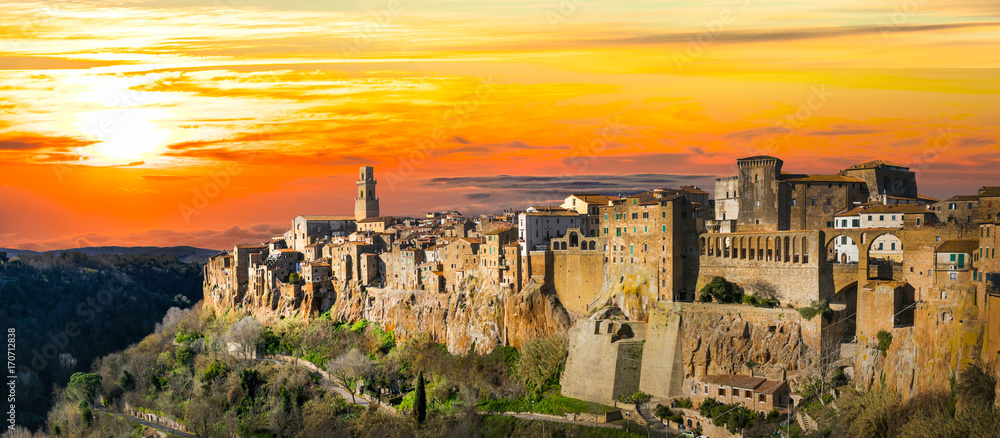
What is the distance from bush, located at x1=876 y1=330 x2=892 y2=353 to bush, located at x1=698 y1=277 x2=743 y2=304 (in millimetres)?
8455

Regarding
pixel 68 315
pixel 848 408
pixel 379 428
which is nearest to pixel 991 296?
pixel 848 408

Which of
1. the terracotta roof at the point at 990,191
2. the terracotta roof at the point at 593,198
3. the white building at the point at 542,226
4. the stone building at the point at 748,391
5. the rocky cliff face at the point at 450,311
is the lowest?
the stone building at the point at 748,391

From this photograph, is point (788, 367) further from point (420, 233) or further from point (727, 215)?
point (420, 233)

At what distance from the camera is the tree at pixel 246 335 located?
72.4 meters

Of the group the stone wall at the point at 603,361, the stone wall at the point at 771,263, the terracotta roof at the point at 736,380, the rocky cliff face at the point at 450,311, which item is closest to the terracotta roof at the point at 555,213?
the rocky cliff face at the point at 450,311

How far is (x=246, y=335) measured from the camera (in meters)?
72.6

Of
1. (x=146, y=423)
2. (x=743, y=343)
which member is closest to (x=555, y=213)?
(x=743, y=343)

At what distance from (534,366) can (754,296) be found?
13.9m

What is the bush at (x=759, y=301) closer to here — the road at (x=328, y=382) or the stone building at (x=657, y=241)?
the stone building at (x=657, y=241)

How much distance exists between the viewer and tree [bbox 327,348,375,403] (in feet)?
201

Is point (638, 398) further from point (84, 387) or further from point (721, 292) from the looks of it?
point (84, 387)

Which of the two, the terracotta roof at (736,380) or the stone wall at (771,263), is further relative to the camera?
the stone wall at (771,263)

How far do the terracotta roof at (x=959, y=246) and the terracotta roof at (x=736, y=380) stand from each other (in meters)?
9.90

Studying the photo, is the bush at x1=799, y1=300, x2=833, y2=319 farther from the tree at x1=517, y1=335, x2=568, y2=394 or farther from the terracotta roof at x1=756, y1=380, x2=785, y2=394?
the tree at x1=517, y1=335, x2=568, y2=394
